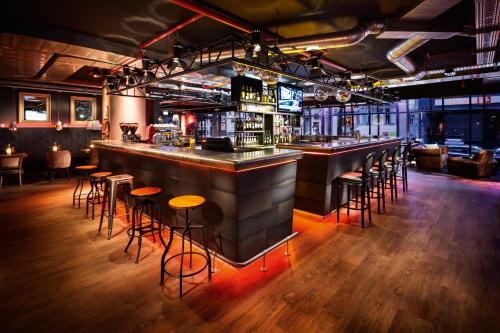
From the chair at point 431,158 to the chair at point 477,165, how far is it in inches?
39.2

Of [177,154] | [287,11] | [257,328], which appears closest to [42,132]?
[177,154]

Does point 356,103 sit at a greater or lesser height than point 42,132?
greater

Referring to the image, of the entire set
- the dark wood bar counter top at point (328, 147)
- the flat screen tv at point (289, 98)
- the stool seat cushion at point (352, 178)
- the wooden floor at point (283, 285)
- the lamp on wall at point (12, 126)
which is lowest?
the wooden floor at point (283, 285)

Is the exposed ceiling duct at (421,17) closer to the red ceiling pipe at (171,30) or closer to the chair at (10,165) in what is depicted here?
the red ceiling pipe at (171,30)

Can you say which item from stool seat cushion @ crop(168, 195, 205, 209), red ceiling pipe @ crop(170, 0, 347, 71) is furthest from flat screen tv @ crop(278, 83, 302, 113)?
stool seat cushion @ crop(168, 195, 205, 209)

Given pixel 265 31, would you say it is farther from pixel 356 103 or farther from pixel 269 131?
pixel 356 103

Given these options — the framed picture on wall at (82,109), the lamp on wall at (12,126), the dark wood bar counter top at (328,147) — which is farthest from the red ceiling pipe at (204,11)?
the framed picture on wall at (82,109)

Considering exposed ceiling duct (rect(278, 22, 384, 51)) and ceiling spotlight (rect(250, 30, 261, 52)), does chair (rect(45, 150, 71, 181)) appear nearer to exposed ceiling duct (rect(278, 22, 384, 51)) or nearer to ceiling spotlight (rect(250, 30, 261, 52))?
ceiling spotlight (rect(250, 30, 261, 52))

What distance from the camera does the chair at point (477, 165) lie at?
8180 mm

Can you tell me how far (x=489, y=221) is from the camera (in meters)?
4.41

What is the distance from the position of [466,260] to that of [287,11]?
4232mm

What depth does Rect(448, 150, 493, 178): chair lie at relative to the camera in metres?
8.18

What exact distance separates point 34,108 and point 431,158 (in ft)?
47.7

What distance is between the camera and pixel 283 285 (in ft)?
8.47
